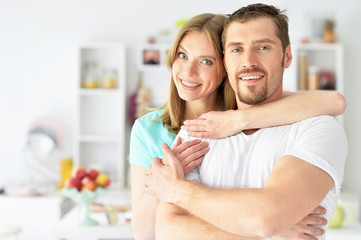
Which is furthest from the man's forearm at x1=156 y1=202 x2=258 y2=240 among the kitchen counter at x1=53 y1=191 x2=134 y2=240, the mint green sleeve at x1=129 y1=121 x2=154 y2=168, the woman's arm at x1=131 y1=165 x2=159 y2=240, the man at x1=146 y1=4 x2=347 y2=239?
the kitchen counter at x1=53 y1=191 x2=134 y2=240

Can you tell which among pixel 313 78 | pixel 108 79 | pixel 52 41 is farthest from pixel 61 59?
pixel 313 78

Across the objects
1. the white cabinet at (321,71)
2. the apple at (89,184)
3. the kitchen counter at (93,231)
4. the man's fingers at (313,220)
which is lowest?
the kitchen counter at (93,231)

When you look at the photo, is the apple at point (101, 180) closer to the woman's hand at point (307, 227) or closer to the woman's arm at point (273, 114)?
the woman's arm at point (273, 114)

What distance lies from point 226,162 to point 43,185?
3885 millimetres

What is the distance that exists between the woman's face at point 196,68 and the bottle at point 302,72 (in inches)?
122

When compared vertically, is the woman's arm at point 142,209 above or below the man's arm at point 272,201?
below

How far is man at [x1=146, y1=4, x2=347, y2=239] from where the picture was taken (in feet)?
4.05

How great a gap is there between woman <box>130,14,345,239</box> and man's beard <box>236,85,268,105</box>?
0.03 m

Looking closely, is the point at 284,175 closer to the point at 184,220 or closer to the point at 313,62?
the point at 184,220

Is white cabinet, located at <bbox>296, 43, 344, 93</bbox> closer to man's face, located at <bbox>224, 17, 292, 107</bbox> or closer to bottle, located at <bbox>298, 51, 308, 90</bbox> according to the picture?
bottle, located at <bbox>298, 51, 308, 90</bbox>

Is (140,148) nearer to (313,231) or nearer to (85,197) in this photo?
(313,231)

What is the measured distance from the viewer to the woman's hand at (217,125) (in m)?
1.50

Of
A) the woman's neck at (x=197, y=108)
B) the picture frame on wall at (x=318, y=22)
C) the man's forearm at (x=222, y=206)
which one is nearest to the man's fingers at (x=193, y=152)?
the man's forearm at (x=222, y=206)

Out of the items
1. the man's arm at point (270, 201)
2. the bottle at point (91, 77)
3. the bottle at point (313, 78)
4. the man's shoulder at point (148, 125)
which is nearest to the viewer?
the man's arm at point (270, 201)
